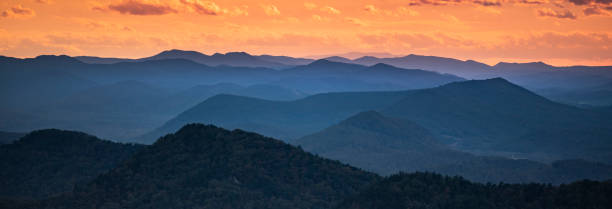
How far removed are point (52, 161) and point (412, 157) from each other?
7498cm

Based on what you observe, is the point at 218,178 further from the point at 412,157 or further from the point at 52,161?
the point at 412,157

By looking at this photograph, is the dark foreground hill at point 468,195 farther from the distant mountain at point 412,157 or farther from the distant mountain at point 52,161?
the distant mountain at point 412,157

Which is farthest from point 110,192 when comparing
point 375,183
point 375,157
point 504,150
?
point 504,150

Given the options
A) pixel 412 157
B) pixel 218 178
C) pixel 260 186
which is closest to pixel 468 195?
pixel 260 186

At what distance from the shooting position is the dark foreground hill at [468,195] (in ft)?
174

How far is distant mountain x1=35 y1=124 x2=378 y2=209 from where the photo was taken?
61250mm

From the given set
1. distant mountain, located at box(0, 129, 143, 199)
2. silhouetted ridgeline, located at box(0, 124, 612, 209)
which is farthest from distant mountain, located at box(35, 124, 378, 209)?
distant mountain, located at box(0, 129, 143, 199)

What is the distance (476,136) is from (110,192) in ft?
470

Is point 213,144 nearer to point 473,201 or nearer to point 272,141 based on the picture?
point 272,141

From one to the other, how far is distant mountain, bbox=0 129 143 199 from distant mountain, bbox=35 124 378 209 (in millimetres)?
8398

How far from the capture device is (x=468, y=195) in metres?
56.4

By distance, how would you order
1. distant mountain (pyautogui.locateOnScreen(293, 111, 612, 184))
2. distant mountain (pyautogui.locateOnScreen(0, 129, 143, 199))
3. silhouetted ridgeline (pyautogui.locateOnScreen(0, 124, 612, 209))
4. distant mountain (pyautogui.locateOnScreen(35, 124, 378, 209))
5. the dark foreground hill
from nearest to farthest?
the dark foreground hill, silhouetted ridgeline (pyautogui.locateOnScreen(0, 124, 612, 209)), distant mountain (pyautogui.locateOnScreen(35, 124, 378, 209)), distant mountain (pyautogui.locateOnScreen(0, 129, 143, 199)), distant mountain (pyautogui.locateOnScreen(293, 111, 612, 184))

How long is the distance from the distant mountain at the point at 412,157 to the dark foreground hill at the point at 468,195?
57196 millimetres

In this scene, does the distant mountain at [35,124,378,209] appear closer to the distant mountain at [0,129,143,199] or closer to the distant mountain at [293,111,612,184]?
the distant mountain at [0,129,143,199]
